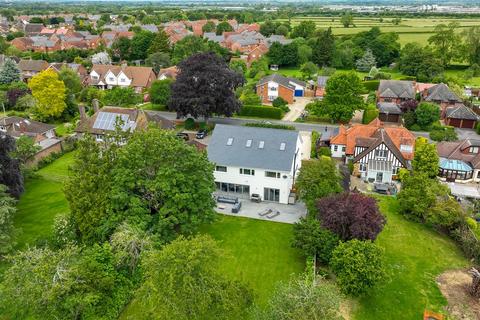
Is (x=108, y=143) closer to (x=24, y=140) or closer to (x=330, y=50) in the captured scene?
(x=24, y=140)

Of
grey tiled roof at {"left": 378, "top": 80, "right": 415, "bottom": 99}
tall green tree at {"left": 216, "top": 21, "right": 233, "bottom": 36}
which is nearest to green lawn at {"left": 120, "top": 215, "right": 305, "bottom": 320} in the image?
grey tiled roof at {"left": 378, "top": 80, "right": 415, "bottom": 99}

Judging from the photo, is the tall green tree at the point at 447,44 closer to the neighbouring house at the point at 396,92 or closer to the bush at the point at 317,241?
the neighbouring house at the point at 396,92

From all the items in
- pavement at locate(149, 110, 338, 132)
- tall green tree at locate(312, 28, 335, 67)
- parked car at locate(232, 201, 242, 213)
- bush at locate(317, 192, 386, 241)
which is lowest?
parked car at locate(232, 201, 242, 213)

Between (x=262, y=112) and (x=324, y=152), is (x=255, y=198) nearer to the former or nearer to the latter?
(x=324, y=152)

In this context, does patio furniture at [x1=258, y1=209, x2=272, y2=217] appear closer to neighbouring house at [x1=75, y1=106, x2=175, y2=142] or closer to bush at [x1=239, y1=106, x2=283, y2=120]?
neighbouring house at [x1=75, y1=106, x2=175, y2=142]

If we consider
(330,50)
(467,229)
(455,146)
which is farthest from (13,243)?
(330,50)

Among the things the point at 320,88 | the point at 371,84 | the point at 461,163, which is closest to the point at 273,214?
the point at 461,163
